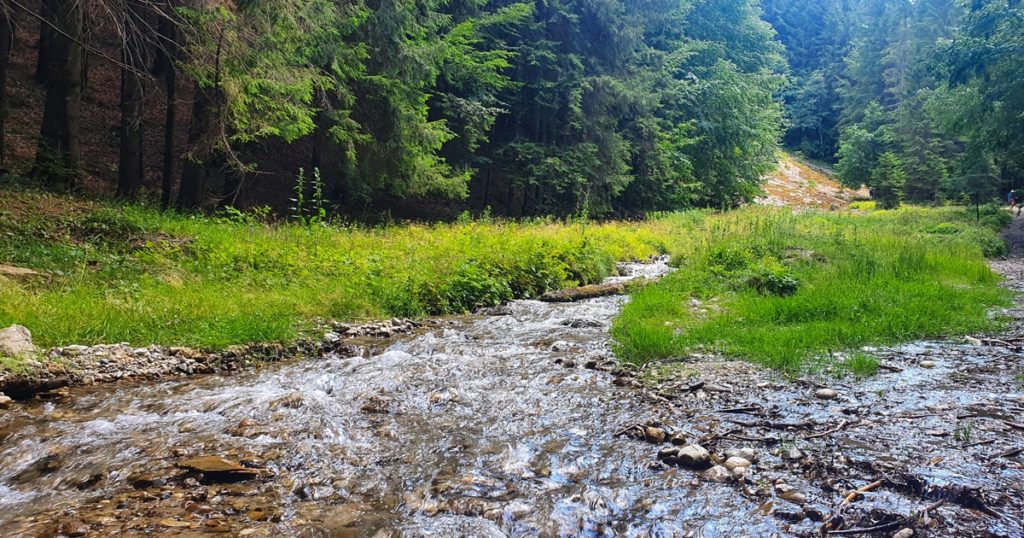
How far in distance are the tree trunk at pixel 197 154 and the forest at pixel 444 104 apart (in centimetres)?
6

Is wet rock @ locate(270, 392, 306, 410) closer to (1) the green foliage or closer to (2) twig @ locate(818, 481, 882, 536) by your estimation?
(2) twig @ locate(818, 481, 882, 536)

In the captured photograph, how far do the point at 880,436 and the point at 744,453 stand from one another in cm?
94

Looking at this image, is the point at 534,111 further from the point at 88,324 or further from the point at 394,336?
the point at 88,324

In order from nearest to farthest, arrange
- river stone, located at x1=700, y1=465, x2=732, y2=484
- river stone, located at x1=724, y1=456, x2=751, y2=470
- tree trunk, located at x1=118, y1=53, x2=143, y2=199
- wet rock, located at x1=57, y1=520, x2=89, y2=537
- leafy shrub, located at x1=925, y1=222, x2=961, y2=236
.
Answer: wet rock, located at x1=57, y1=520, x2=89, y2=537
river stone, located at x1=700, y1=465, x2=732, y2=484
river stone, located at x1=724, y1=456, x2=751, y2=470
tree trunk, located at x1=118, y1=53, x2=143, y2=199
leafy shrub, located at x1=925, y1=222, x2=961, y2=236

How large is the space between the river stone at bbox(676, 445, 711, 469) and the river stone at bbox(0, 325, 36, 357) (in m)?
5.37

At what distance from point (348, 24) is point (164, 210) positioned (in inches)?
269

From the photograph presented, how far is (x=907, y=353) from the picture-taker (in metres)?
5.62

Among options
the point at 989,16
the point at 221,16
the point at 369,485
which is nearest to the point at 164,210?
the point at 221,16

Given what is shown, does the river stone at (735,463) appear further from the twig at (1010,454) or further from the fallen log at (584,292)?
the fallen log at (584,292)

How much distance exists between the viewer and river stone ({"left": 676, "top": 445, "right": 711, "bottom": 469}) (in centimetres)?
326

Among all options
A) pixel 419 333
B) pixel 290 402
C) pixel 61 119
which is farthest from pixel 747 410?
pixel 61 119

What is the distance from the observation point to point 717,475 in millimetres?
3109

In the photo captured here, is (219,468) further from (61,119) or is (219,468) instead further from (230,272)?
(61,119)

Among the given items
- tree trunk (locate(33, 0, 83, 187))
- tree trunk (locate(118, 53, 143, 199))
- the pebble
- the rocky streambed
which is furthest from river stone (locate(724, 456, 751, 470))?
tree trunk (locate(118, 53, 143, 199))
